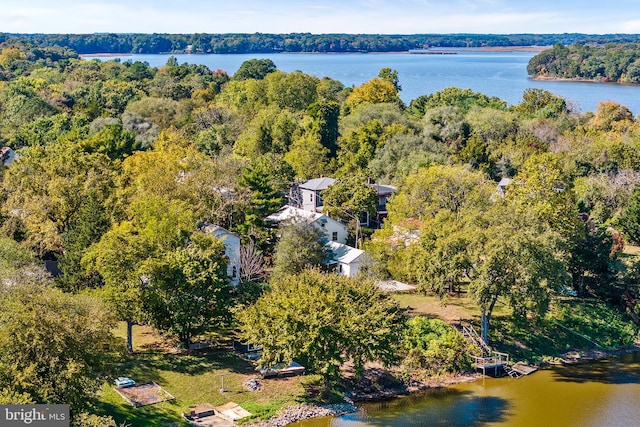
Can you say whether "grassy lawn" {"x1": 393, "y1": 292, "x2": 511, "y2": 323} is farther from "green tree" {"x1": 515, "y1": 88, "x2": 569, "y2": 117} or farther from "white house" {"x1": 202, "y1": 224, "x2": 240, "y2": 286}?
"green tree" {"x1": 515, "y1": 88, "x2": 569, "y2": 117}

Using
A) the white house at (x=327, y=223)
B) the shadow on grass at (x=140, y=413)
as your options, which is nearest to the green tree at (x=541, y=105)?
the white house at (x=327, y=223)

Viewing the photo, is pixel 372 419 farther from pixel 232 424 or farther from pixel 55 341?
pixel 55 341

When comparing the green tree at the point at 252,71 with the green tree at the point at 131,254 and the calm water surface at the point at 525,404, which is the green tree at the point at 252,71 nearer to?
the green tree at the point at 131,254

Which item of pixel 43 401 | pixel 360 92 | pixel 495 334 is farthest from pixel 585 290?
pixel 360 92

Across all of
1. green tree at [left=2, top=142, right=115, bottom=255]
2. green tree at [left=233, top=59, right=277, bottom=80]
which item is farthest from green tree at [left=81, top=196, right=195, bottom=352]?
green tree at [left=233, top=59, right=277, bottom=80]

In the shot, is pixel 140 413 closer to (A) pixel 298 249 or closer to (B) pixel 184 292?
(B) pixel 184 292

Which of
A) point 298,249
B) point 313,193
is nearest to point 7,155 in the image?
point 313,193
